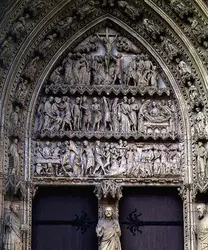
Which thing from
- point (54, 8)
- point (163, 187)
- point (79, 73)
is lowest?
point (163, 187)

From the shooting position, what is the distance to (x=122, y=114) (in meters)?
14.5

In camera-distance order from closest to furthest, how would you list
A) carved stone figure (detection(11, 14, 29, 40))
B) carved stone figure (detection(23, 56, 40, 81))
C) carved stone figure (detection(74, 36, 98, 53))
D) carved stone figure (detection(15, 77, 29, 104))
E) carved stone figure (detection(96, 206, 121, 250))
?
1. carved stone figure (detection(96, 206, 121, 250))
2. carved stone figure (detection(11, 14, 29, 40))
3. carved stone figure (detection(15, 77, 29, 104))
4. carved stone figure (detection(23, 56, 40, 81))
5. carved stone figure (detection(74, 36, 98, 53))

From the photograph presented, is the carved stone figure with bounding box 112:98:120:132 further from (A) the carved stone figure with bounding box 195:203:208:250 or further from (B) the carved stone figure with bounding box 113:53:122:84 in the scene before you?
(A) the carved stone figure with bounding box 195:203:208:250

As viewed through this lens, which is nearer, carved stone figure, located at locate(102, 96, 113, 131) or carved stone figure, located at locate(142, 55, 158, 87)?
carved stone figure, located at locate(102, 96, 113, 131)

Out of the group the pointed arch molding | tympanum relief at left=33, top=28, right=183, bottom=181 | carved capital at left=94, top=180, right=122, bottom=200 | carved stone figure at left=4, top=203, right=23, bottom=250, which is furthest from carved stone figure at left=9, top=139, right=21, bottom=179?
carved capital at left=94, top=180, right=122, bottom=200

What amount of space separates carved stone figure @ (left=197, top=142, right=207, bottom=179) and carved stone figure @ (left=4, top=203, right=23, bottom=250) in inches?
109

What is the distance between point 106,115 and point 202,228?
7.44 ft

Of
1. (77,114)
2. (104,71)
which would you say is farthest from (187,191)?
(104,71)

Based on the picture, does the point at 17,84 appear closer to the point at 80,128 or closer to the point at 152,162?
the point at 80,128

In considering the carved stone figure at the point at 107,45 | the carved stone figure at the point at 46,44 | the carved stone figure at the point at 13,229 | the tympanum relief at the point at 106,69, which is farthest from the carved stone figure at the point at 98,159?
the carved stone figure at the point at 46,44

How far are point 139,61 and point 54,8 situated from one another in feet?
5.16

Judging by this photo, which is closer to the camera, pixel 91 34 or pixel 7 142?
pixel 7 142

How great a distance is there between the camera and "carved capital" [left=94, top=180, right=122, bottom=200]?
14.0m

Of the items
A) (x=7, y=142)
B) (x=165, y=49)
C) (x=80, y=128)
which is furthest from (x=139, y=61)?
(x=7, y=142)
